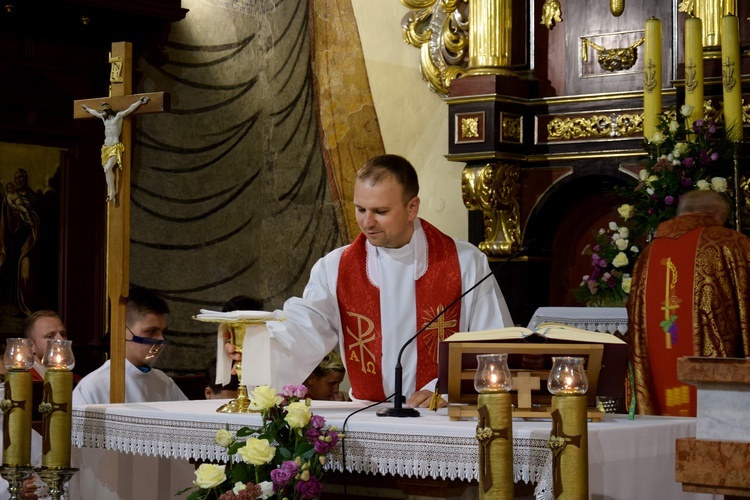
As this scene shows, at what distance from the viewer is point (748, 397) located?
3.04 metres

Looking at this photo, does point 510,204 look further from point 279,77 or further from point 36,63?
point 36,63

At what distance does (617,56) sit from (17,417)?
5339 mm

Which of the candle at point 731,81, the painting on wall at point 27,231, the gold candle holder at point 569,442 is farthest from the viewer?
the painting on wall at point 27,231

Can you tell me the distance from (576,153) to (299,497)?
531 centimetres

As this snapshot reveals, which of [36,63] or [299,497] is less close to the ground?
[36,63]

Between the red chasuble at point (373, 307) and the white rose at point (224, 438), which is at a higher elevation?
the red chasuble at point (373, 307)

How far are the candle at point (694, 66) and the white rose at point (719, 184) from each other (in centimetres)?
43

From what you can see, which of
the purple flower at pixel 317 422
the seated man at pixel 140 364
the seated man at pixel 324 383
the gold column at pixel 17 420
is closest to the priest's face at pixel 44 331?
the seated man at pixel 140 364

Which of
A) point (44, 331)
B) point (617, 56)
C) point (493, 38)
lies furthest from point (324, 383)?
point (617, 56)

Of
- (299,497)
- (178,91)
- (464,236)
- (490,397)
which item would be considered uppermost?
(178,91)

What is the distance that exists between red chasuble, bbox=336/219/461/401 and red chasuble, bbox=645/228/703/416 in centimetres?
216

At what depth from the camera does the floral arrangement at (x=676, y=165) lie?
7324mm

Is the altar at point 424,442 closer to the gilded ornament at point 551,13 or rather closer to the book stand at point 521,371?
the book stand at point 521,371

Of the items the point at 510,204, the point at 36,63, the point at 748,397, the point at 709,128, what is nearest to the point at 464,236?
the point at 510,204
